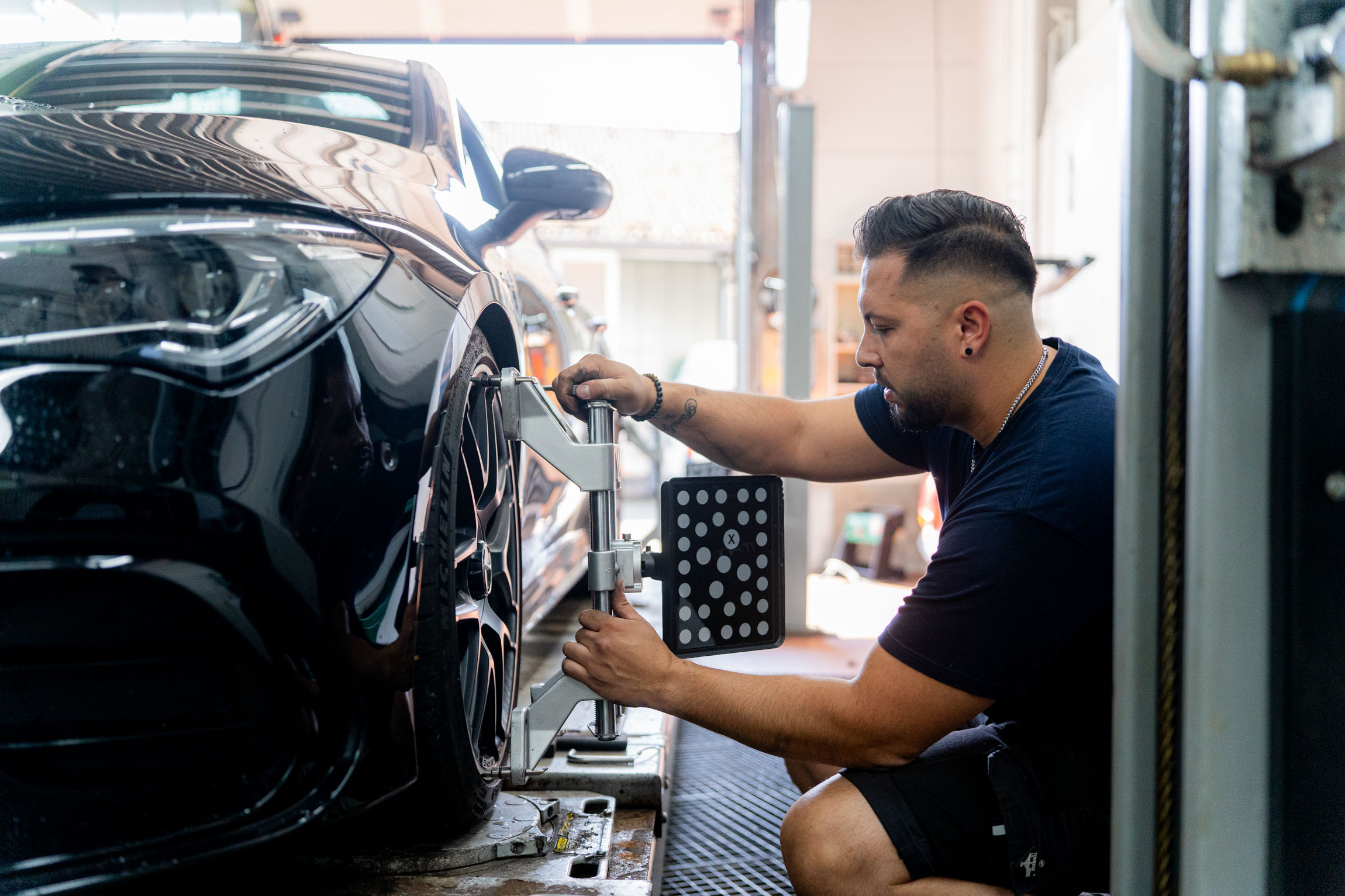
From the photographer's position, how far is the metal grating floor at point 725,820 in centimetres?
154

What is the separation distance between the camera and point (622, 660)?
4.17ft

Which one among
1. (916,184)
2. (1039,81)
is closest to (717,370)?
(916,184)

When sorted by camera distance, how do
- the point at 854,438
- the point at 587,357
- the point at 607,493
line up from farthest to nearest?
1. the point at 854,438
2. the point at 587,357
3. the point at 607,493

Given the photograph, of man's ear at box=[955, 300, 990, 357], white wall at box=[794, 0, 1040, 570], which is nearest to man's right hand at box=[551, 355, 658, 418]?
man's ear at box=[955, 300, 990, 357]

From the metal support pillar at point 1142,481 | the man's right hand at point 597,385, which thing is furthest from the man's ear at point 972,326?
the metal support pillar at point 1142,481

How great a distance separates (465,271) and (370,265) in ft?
0.66

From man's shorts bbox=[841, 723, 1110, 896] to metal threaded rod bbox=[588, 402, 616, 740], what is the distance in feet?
1.17

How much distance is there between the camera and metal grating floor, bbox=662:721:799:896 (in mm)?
1539

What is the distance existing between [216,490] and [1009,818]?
106cm

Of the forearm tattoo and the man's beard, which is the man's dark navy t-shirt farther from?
the forearm tattoo

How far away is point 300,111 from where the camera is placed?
64.2 inches

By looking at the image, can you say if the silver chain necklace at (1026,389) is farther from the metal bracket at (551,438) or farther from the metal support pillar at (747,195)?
the metal support pillar at (747,195)

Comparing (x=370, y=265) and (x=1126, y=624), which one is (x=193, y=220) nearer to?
(x=370, y=265)

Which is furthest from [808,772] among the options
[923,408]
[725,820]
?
[923,408]
